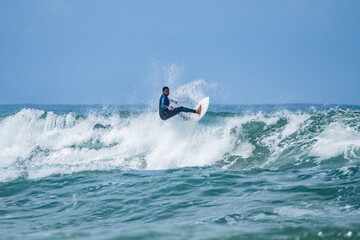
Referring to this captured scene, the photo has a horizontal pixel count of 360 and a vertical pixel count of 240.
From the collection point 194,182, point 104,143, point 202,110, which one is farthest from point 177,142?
point 194,182

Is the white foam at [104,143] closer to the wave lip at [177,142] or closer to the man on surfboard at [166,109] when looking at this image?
the wave lip at [177,142]

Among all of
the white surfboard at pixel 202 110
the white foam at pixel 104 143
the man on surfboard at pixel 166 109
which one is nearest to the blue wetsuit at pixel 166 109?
the man on surfboard at pixel 166 109

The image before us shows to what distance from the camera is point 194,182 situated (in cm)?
763

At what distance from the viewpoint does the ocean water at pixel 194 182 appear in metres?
4.59

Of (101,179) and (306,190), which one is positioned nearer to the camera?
(306,190)

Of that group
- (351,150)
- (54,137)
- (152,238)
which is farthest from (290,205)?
(54,137)

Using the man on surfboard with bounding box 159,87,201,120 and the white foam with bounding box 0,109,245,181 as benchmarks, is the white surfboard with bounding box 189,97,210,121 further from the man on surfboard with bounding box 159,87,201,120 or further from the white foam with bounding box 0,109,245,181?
the man on surfboard with bounding box 159,87,201,120

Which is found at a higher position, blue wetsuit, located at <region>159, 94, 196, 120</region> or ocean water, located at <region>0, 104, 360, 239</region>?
blue wetsuit, located at <region>159, 94, 196, 120</region>

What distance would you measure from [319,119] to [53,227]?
10070 millimetres

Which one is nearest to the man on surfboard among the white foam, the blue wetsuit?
the blue wetsuit

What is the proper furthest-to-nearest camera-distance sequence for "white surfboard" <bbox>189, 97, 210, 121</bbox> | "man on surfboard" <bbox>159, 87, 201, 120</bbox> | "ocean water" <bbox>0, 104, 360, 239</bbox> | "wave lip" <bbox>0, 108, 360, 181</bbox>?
"white surfboard" <bbox>189, 97, 210, 121</bbox> → "man on surfboard" <bbox>159, 87, 201, 120</bbox> → "wave lip" <bbox>0, 108, 360, 181</bbox> → "ocean water" <bbox>0, 104, 360, 239</bbox>

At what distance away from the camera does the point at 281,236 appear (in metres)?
3.77

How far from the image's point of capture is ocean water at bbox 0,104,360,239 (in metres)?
4.59

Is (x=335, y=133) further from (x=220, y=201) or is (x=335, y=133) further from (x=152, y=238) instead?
(x=152, y=238)
